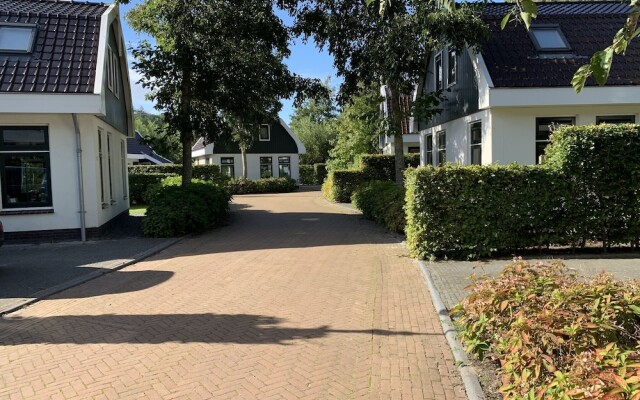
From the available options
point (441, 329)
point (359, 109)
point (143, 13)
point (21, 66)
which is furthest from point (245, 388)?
point (359, 109)

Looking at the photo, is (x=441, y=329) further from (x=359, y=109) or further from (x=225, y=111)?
(x=359, y=109)

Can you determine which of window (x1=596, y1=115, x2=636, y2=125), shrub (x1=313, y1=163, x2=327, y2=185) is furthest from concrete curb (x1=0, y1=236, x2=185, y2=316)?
shrub (x1=313, y1=163, x2=327, y2=185)

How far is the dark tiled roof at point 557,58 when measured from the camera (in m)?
13.0

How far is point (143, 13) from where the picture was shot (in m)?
15.5

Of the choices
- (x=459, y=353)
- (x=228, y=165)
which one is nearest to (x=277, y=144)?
(x=228, y=165)

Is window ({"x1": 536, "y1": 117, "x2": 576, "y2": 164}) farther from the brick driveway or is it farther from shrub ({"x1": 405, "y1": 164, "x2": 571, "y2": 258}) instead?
the brick driveway

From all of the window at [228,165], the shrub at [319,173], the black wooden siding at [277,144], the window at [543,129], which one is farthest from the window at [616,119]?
the shrub at [319,173]

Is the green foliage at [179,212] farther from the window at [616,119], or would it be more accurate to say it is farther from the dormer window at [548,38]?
the window at [616,119]

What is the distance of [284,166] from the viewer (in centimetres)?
4297

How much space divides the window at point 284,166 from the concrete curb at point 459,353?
36318 mm

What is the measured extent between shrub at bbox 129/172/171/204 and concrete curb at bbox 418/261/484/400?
22.4 m

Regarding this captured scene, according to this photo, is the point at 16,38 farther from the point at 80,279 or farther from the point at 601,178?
the point at 601,178

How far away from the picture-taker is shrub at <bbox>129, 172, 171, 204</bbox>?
26406 millimetres

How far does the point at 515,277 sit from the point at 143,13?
14.5 meters
